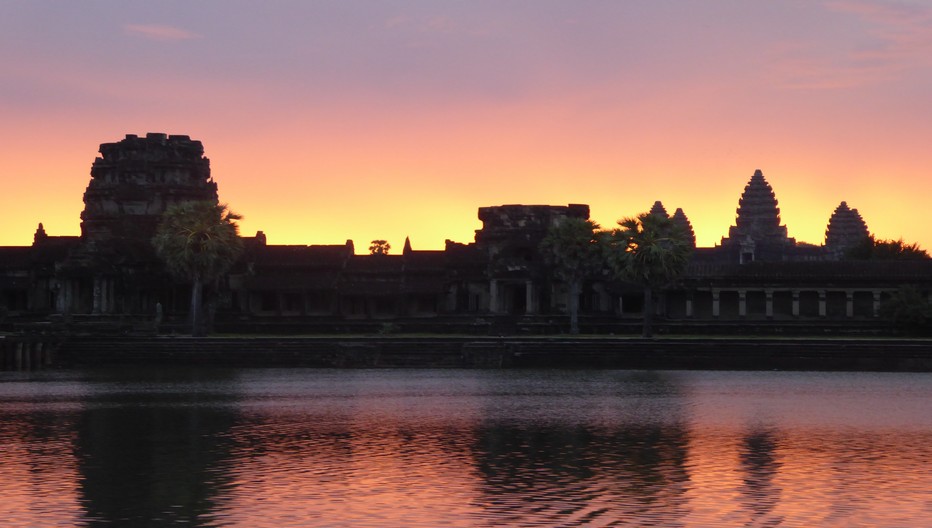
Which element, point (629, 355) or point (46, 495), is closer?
point (46, 495)

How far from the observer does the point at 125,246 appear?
9712cm

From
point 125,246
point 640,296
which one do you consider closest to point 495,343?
point 640,296

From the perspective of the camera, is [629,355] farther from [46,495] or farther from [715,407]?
[46,495]

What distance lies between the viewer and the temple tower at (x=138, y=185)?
3959 inches

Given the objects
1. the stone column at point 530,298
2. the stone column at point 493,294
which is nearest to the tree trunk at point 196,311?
the stone column at point 493,294

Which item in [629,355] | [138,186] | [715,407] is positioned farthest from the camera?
Answer: [138,186]

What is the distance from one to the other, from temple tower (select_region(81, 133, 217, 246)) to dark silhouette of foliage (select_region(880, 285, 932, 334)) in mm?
48691

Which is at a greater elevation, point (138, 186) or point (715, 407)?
point (138, 186)

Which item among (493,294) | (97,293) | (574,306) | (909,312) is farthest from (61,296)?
(909,312)

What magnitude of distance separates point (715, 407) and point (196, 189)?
6219 centimetres

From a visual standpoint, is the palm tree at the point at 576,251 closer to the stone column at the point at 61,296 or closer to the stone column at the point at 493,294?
the stone column at the point at 493,294

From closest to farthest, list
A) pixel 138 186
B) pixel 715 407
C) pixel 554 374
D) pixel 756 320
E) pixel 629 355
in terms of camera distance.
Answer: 1. pixel 715 407
2. pixel 554 374
3. pixel 629 355
4. pixel 756 320
5. pixel 138 186

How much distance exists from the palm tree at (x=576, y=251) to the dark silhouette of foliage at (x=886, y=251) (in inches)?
1908

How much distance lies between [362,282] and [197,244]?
49.8ft
